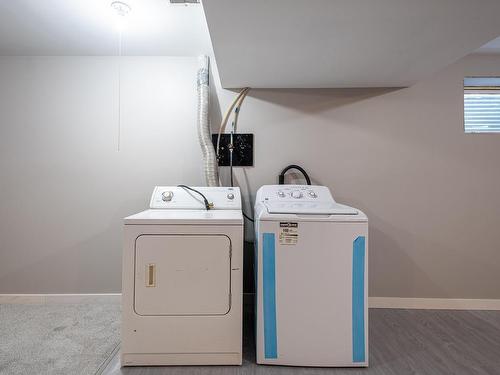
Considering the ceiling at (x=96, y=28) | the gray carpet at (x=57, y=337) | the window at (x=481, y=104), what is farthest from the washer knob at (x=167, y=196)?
the window at (x=481, y=104)

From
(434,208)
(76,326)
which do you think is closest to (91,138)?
(76,326)

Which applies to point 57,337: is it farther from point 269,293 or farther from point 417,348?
point 417,348

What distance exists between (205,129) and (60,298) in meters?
1.98

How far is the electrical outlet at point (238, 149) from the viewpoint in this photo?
2.19 m

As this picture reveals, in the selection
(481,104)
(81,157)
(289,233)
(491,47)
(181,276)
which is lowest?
(181,276)

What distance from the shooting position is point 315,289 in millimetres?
1406

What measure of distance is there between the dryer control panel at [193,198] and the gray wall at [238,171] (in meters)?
0.30

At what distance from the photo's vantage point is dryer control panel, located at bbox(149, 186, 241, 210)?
1.88m

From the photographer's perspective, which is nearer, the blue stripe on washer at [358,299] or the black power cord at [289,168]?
the blue stripe on washer at [358,299]

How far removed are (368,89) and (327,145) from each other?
2.02 feet

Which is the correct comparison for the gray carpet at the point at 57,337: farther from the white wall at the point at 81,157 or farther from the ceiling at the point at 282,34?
the ceiling at the point at 282,34

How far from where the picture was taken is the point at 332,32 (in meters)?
1.41

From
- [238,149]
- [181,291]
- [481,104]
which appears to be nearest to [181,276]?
[181,291]

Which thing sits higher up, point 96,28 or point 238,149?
point 96,28
